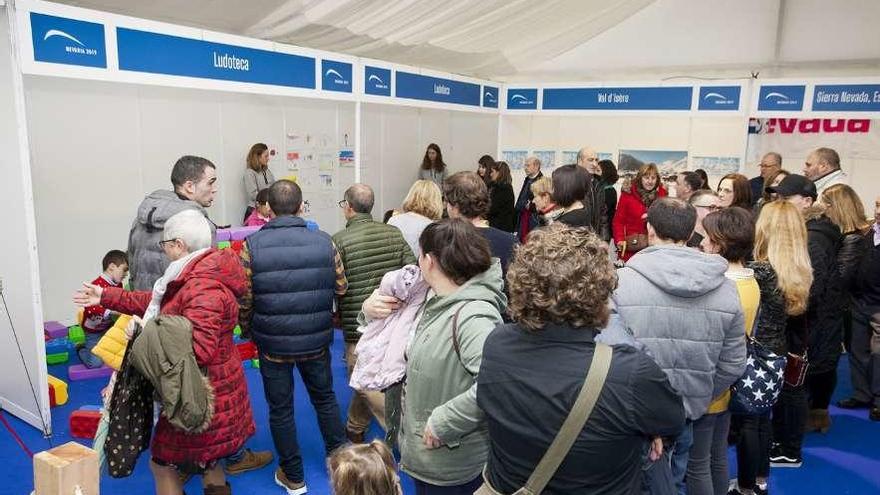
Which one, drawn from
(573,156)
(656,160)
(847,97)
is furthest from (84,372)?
(656,160)

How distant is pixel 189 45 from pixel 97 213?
198cm

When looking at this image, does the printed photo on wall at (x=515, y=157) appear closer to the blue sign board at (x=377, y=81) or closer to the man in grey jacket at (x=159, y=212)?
the blue sign board at (x=377, y=81)

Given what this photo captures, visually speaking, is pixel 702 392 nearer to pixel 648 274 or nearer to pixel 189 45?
pixel 648 274

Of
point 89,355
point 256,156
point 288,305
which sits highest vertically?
point 256,156

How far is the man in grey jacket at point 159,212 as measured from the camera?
3.01 m

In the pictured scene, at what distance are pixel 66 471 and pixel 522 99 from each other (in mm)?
7558

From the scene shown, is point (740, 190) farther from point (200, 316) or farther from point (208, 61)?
point (208, 61)

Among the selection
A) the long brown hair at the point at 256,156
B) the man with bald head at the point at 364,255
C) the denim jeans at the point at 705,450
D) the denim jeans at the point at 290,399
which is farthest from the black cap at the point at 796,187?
the long brown hair at the point at 256,156

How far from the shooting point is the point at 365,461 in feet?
5.01

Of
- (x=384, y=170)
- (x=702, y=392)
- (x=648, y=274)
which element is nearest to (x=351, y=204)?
(x=648, y=274)

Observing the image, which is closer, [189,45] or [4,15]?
[4,15]

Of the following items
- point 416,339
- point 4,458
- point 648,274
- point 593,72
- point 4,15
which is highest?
point 593,72

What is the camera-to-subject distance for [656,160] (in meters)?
8.68

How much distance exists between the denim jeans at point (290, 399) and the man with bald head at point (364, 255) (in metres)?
0.26
